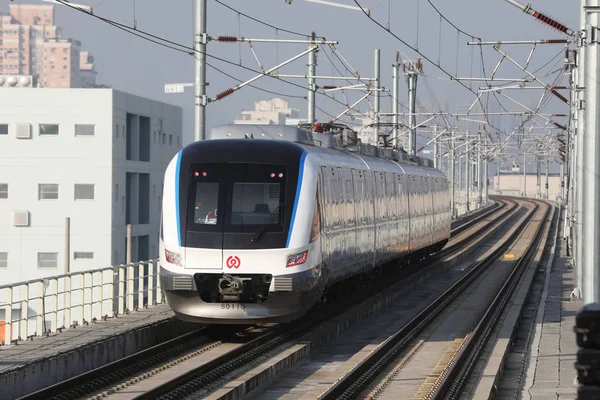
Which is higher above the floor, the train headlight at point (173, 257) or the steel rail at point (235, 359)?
the train headlight at point (173, 257)

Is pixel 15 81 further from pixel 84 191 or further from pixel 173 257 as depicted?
pixel 173 257

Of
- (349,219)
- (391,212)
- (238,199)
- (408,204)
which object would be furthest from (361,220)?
(408,204)

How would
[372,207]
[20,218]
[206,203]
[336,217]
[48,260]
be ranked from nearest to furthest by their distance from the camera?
[206,203], [336,217], [372,207], [20,218], [48,260]

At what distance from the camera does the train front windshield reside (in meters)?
17.8

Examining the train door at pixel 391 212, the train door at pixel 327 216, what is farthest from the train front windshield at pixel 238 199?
the train door at pixel 391 212

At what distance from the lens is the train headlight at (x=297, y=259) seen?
17.7m

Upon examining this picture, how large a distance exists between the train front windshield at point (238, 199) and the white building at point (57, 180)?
5648cm

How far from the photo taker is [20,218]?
243ft

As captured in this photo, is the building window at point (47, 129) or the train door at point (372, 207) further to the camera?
the building window at point (47, 129)

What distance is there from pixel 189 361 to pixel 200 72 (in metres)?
8.52

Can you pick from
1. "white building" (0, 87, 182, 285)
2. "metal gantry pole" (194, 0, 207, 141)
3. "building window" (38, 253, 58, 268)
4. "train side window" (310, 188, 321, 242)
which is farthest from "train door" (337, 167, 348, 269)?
"building window" (38, 253, 58, 268)

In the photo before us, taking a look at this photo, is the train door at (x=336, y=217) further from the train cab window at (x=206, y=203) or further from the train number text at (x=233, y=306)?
the train number text at (x=233, y=306)

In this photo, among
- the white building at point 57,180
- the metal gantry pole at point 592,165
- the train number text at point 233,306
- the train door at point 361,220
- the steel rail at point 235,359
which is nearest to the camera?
the steel rail at point 235,359

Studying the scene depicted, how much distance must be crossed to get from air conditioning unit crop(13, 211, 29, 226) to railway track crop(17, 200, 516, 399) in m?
53.1
